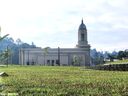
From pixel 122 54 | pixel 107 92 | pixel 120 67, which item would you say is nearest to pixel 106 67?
pixel 120 67

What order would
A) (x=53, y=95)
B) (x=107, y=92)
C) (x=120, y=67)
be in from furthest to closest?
(x=120, y=67) < (x=107, y=92) < (x=53, y=95)

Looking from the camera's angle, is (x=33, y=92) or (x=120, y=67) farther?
(x=120, y=67)

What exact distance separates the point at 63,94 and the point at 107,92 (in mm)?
2252

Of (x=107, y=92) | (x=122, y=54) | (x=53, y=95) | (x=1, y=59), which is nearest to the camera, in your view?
(x=1, y=59)

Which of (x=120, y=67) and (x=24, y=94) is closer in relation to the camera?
(x=24, y=94)

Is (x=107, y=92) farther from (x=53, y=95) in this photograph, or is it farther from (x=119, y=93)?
(x=53, y=95)

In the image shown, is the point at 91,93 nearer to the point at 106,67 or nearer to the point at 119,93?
the point at 119,93

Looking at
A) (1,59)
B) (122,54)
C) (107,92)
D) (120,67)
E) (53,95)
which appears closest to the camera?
(1,59)

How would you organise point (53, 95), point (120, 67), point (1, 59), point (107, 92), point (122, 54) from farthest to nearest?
point (122, 54) < point (120, 67) < point (107, 92) < point (53, 95) < point (1, 59)

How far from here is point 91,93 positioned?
20422 mm

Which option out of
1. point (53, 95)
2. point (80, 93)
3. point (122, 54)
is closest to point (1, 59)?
point (53, 95)

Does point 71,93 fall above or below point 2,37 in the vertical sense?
below

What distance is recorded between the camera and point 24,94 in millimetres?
20469

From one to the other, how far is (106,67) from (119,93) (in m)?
52.5
